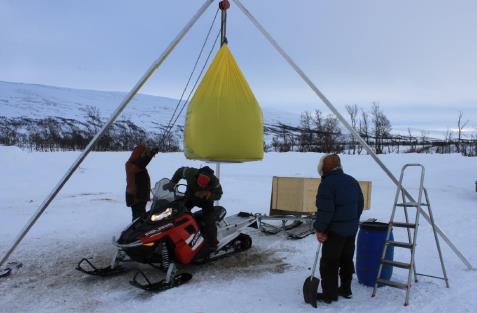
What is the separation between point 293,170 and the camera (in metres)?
19.2

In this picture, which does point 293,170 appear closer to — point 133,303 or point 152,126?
point 133,303

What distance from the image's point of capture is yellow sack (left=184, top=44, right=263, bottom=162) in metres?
6.22

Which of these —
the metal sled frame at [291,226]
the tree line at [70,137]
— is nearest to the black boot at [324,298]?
the metal sled frame at [291,226]

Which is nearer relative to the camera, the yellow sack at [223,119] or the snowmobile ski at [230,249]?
the snowmobile ski at [230,249]

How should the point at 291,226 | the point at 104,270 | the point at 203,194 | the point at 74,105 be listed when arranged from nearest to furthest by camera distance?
the point at 104,270 → the point at 203,194 → the point at 291,226 → the point at 74,105

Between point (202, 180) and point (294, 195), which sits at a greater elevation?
point (202, 180)

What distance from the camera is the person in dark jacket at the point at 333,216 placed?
4668 mm

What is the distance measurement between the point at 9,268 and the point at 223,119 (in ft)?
11.4

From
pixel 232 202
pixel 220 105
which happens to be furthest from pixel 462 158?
pixel 220 105

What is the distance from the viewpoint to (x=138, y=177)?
7086 mm

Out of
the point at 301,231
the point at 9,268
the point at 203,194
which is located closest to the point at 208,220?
the point at 203,194

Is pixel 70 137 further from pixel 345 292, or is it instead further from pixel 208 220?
Result: pixel 345 292

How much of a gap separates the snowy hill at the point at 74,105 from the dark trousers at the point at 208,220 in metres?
33.4

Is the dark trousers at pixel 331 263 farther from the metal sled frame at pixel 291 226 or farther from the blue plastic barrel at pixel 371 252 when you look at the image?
the metal sled frame at pixel 291 226
